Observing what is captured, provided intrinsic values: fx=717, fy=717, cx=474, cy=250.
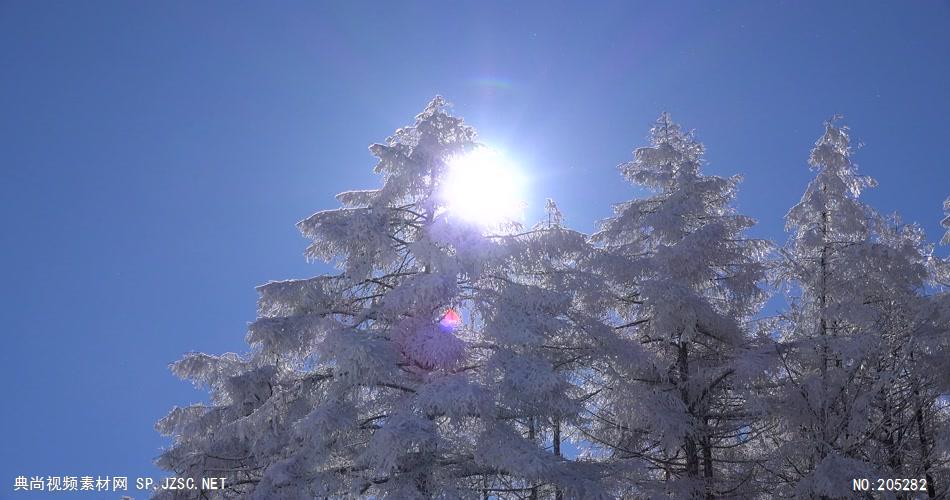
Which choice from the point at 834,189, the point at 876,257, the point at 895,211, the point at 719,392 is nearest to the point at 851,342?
the point at 719,392

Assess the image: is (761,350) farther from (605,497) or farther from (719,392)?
(605,497)

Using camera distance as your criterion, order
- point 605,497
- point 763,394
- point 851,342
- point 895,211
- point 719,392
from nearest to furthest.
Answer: point 605,497 → point 851,342 → point 763,394 → point 719,392 → point 895,211

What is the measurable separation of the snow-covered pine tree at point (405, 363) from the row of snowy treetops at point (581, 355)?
0.16 ft

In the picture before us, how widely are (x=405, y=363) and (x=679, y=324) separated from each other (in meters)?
5.85

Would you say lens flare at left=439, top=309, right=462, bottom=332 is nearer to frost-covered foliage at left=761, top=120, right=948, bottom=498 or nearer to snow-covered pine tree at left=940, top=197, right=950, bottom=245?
frost-covered foliage at left=761, top=120, right=948, bottom=498

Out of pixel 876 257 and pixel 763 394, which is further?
pixel 876 257

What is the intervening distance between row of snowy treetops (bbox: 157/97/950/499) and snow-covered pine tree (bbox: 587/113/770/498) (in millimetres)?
56

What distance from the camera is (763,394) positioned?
14344mm

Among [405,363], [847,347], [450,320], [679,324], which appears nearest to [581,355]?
[679,324]

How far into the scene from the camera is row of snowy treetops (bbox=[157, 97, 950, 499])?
11.7 m

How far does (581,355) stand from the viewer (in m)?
14.4

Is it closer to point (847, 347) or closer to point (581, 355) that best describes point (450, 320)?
point (581, 355)

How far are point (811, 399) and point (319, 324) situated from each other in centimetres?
861

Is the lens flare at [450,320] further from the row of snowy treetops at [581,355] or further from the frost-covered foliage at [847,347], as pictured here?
the frost-covered foliage at [847,347]
